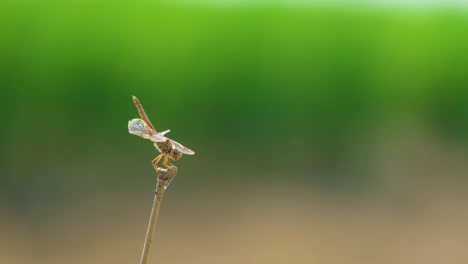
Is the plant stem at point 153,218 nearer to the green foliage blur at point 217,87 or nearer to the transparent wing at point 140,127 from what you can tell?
the transparent wing at point 140,127

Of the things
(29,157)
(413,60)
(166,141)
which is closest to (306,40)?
(413,60)

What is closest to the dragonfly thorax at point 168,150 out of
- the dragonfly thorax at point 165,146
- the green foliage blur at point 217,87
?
the dragonfly thorax at point 165,146

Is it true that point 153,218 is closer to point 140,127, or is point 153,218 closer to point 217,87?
point 140,127

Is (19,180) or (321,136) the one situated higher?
(321,136)

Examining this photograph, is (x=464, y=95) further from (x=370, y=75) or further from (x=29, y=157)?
(x=29, y=157)

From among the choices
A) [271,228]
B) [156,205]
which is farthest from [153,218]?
[271,228]

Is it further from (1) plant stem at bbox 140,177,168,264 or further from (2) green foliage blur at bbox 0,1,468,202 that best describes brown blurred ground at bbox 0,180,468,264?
(1) plant stem at bbox 140,177,168,264
